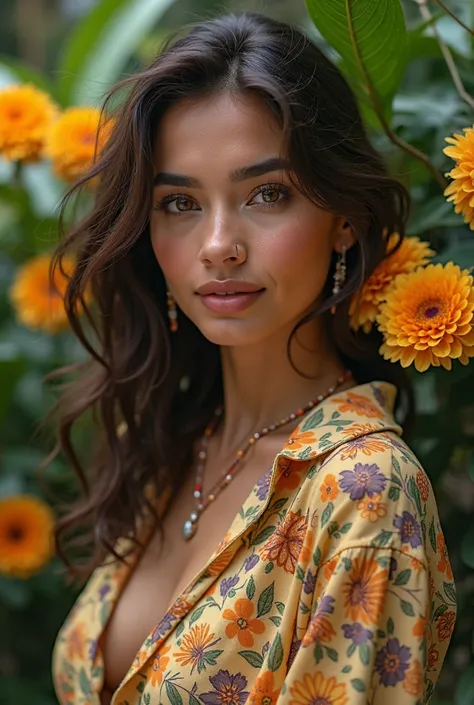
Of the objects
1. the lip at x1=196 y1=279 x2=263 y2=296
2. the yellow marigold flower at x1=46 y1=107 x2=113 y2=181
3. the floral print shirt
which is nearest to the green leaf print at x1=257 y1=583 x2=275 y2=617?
the floral print shirt

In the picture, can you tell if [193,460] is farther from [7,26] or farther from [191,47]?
[7,26]

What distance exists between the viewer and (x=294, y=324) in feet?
3.64

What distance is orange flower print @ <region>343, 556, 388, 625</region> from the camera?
820 mm

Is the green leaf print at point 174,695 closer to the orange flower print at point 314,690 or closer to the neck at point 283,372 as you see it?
the orange flower print at point 314,690

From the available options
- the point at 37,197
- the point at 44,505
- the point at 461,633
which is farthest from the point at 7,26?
the point at 461,633

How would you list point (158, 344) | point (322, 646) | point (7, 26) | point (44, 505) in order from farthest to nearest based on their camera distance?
point (7, 26), point (44, 505), point (158, 344), point (322, 646)

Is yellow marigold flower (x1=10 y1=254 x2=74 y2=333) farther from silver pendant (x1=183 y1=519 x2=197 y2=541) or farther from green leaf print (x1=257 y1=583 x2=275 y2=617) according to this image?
green leaf print (x1=257 y1=583 x2=275 y2=617)

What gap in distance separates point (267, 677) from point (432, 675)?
19 cm

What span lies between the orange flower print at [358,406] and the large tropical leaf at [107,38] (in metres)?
1.02

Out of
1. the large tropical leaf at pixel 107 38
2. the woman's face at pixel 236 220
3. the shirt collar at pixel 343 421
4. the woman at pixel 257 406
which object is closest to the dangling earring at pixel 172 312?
the woman at pixel 257 406

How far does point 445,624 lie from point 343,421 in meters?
0.23

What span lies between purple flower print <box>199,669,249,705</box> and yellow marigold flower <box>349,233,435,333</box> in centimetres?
41

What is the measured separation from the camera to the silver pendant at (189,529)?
3.84ft

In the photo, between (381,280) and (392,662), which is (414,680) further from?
(381,280)
